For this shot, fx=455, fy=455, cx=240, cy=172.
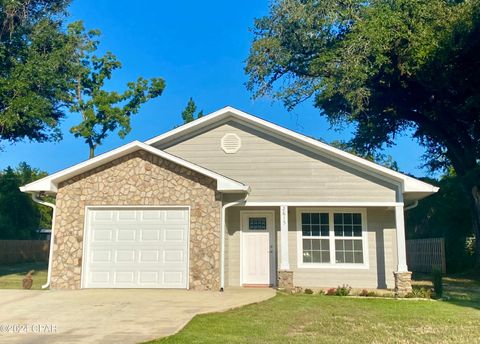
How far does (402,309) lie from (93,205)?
8935 millimetres

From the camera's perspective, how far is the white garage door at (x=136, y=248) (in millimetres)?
13195

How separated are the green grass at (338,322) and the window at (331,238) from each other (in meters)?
2.73

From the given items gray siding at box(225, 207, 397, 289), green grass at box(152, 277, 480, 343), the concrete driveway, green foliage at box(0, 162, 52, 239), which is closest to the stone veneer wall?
the concrete driveway

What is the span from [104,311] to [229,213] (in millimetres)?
6257

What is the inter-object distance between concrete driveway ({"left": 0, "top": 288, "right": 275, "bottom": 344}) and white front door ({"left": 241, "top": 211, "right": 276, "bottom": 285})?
154cm

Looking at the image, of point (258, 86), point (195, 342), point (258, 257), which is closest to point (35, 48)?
point (258, 86)

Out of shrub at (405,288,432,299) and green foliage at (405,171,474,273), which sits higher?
green foliage at (405,171,474,273)

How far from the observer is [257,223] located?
15.2 m

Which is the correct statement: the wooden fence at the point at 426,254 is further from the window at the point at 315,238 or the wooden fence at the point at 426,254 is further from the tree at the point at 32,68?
the tree at the point at 32,68

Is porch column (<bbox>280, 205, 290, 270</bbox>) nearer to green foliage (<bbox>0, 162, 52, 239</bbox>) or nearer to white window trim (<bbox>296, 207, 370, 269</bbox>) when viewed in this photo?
white window trim (<bbox>296, 207, 370, 269</bbox>)

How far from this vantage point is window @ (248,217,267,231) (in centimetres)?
1516

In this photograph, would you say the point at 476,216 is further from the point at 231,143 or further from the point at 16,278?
the point at 16,278

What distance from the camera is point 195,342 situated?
687 centimetres

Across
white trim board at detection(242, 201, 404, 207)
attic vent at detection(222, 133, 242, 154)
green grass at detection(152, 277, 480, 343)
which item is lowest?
green grass at detection(152, 277, 480, 343)
